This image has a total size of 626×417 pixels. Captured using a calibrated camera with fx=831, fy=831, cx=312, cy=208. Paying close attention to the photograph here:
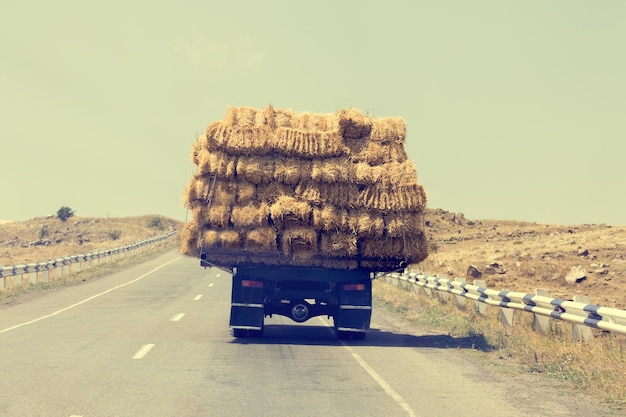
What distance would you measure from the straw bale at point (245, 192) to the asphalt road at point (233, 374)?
2696mm

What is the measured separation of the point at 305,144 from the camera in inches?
623

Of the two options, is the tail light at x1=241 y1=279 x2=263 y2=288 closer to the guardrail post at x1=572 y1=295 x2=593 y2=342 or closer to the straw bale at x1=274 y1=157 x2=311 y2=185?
the straw bale at x1=274 y1=157 x2=311 y2=185

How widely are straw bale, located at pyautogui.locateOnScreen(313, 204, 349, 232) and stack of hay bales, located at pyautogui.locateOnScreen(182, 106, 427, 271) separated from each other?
0.02 metres

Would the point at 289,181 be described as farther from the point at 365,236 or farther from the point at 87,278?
the point at 87,278

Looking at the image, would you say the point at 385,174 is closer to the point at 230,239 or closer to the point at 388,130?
the point at 388,130

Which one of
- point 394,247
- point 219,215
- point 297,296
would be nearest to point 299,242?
point 297,296

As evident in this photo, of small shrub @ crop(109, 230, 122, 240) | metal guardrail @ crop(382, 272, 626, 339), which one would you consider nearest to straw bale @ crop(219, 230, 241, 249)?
metal guardrail @ crop(382, 272, 626, 339)

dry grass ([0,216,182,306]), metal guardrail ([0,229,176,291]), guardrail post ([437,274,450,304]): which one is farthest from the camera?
dry grass ([0,216,182,306])

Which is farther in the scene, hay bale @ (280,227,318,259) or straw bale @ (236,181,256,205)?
straw bale @ (236,181,256,205)

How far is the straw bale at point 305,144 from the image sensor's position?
1578 cm

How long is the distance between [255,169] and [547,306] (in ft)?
19.6

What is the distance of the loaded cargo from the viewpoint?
51.7 ft

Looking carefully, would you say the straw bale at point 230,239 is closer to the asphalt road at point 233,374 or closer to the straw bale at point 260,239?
the straw bale at point 260,239

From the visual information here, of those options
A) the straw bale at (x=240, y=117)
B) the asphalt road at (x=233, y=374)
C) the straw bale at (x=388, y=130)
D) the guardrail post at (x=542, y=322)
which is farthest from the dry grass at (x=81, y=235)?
the guardrail post at (x=542, y=322)
